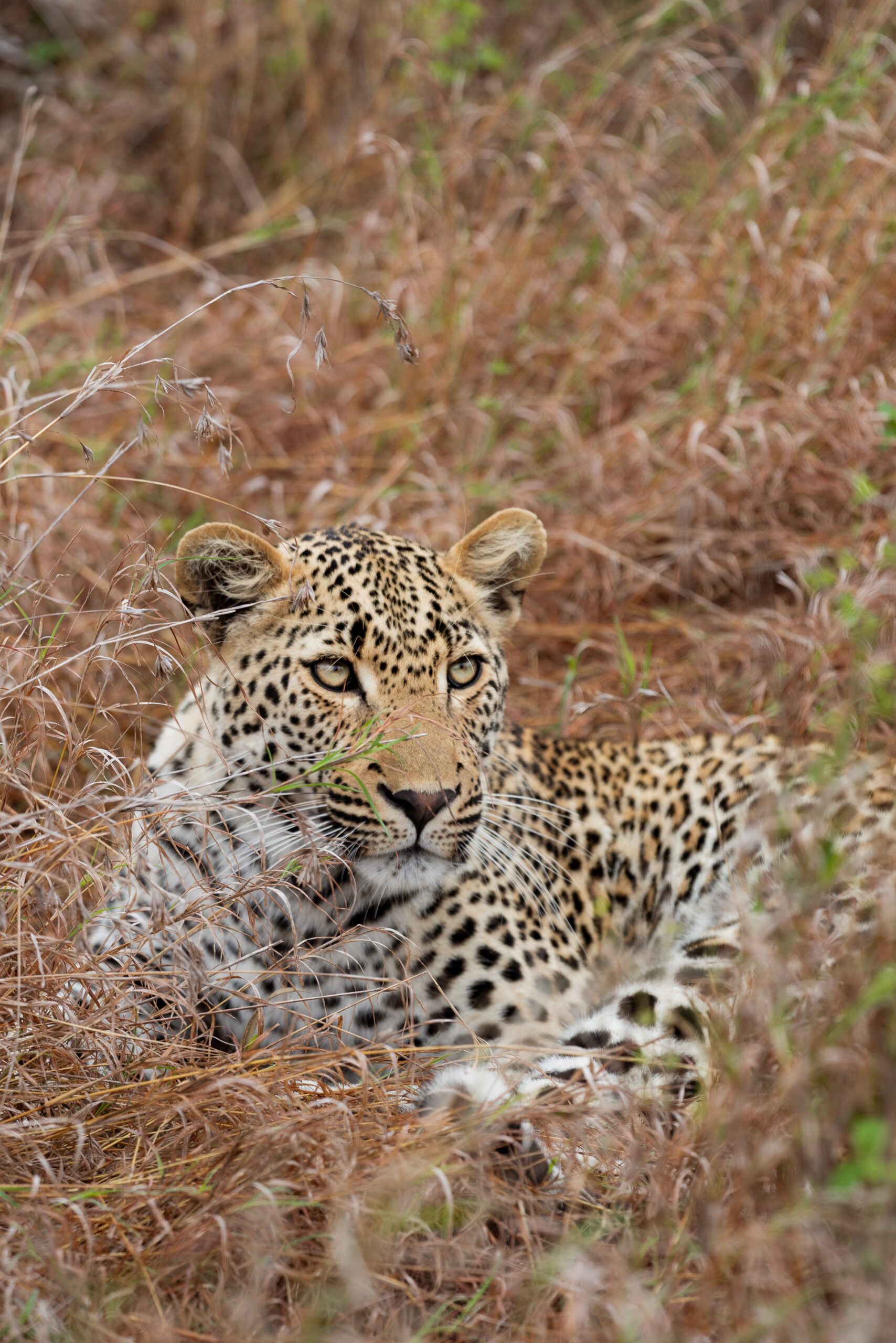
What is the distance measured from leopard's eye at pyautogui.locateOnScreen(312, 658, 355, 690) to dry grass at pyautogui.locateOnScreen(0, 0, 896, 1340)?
0.44 m

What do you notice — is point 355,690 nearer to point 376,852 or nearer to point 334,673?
point 334,673

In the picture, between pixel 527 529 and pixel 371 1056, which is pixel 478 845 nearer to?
pixel 371 1056

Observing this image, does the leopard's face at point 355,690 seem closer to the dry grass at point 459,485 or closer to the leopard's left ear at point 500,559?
the leopard's left ear at point 500,559

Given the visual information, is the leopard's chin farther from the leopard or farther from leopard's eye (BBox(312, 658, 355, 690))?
leopard's eye (BBox(312, 658, 355, 690))

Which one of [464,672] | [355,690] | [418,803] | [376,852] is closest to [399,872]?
[376,852]

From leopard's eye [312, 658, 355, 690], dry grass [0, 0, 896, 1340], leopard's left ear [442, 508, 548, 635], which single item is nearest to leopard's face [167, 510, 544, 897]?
leopard's eye [312, 658, 355, 690]

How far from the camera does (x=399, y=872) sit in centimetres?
384

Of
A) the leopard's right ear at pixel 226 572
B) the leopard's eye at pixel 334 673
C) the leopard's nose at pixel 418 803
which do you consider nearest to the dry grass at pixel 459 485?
the leopard's right ear at pixel 226 572

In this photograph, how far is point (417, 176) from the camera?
25.7 ft

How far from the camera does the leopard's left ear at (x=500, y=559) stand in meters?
4.35

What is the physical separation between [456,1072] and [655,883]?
1.74 m

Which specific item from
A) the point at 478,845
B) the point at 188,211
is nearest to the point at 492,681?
the point at 478,845

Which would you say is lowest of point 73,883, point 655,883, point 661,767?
point 655,883

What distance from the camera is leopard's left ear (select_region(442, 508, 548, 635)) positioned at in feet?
14.3
